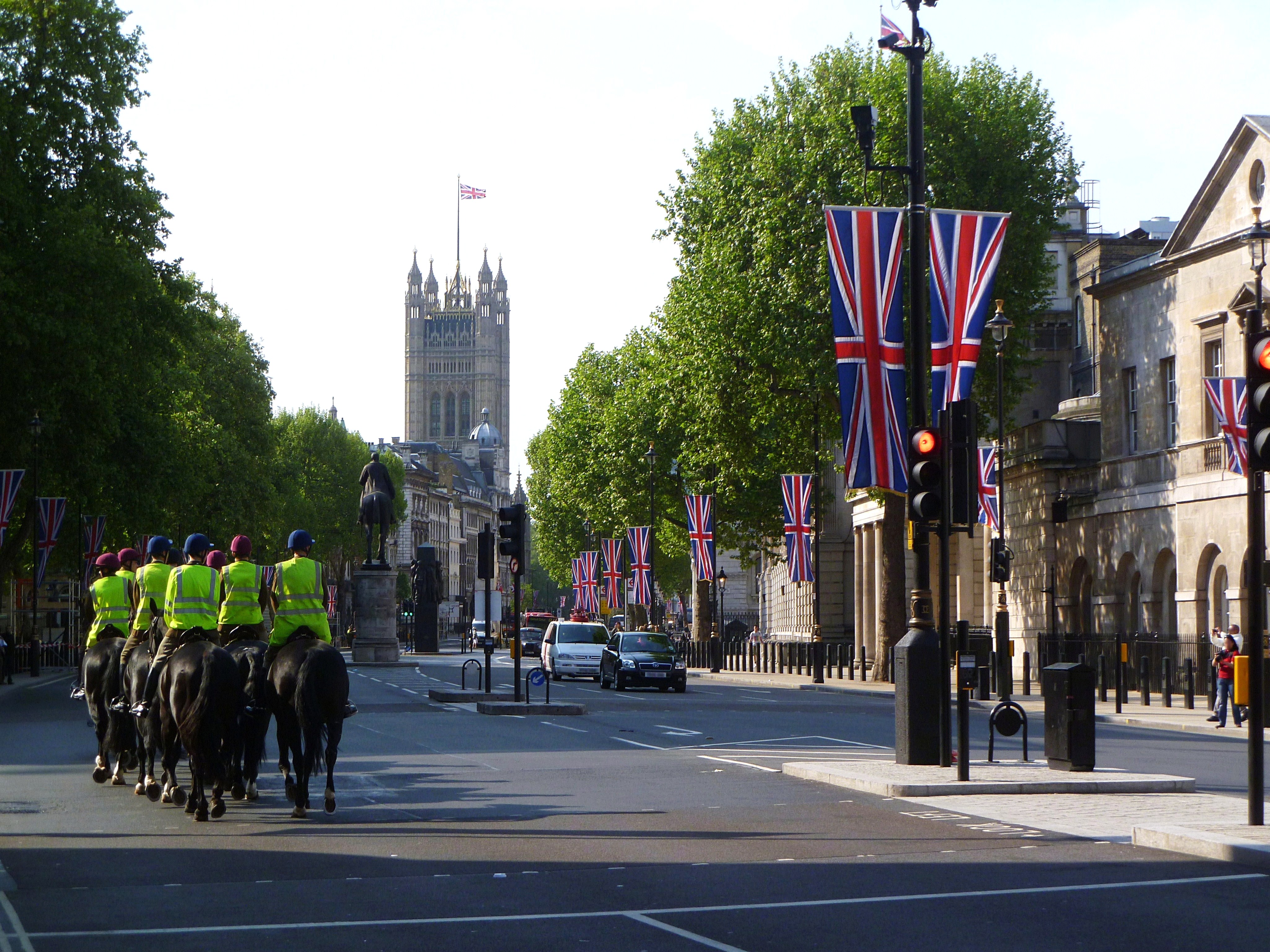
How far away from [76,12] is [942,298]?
29725 mm

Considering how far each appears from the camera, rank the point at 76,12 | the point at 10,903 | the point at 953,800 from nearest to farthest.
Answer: the point at 10,903, the point at 953,800, the point at 76,12

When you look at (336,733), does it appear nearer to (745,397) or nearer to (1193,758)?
(1193,758)

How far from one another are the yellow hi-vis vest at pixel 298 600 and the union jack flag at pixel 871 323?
23.1ft

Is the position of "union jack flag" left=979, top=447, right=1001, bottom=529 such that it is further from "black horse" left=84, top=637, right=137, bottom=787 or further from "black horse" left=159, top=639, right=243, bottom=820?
"black horse" left=159, top=639, right=243, bottom=820

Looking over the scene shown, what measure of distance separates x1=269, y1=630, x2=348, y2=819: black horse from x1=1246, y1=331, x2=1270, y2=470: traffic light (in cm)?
686

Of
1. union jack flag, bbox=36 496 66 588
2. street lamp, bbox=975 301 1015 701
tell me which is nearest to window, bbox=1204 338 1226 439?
street lamp, bbox=975 301 1015 701

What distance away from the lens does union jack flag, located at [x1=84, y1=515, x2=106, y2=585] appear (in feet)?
162

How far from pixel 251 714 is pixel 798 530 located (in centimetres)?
3392

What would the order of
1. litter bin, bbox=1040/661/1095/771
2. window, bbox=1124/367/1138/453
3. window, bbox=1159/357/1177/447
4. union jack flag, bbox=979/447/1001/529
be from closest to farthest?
litter bin, bbox=1040/661/1095/771, union jack flag, bbox=979/447/1001/529, window, bbox=1159/357/1177/447, window, bbox=1124/367/1138/453

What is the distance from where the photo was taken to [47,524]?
148 feet

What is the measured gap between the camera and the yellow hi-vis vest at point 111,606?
689 inches

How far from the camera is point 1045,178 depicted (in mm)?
47156

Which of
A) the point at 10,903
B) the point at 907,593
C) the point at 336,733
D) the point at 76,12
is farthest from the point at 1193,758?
the point at 907,593

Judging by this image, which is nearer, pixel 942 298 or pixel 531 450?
pixel 942 298
